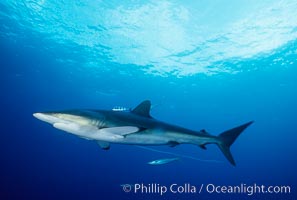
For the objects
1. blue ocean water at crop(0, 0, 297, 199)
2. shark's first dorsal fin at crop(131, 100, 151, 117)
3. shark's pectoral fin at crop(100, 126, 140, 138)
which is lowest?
shark's pectoral fin at crop(100, 126, 140, 138)

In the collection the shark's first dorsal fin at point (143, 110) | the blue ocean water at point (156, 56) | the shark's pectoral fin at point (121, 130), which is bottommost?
the shark's pectoral fin at point (121, 130)

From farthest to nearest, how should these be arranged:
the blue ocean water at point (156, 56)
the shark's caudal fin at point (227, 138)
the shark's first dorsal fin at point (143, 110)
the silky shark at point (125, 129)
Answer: the blue ocean water at point (156, 56), the shark's caudal fin at point (227, 138), the shark's first dorsal fin at point (143, 110), the silky shark at point (125, 129)

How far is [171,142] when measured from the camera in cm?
546

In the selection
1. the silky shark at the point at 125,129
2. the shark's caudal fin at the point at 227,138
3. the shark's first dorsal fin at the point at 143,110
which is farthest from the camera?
the shark's caudal fin at the point at 227,138

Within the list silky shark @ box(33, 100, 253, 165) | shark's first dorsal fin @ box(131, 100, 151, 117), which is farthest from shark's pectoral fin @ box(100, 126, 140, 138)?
shark's first dorsal fin @ box(131, 100, 151, 117)

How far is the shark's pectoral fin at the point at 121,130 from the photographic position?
174 inches

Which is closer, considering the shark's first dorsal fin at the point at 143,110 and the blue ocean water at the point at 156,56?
the shark's first dorsal fin at the point at 143,110

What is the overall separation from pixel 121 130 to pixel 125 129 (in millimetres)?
91

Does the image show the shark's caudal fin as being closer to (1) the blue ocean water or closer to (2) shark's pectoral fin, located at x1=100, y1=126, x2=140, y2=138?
(2) shark's pectoral fin, located at x1=100, y1=126, x2=140, y2=138

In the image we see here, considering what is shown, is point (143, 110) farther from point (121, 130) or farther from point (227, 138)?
point (227, 138)

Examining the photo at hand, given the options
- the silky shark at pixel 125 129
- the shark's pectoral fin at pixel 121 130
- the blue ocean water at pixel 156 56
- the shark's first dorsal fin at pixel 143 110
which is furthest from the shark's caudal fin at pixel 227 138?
the blue ocean water at pixel 156 56

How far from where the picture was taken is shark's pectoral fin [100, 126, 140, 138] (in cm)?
443

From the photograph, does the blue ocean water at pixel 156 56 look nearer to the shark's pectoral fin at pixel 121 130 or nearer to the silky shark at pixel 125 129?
the silky shark at pixel 125 129

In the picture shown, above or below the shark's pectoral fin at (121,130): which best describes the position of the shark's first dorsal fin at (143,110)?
above
